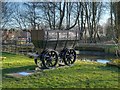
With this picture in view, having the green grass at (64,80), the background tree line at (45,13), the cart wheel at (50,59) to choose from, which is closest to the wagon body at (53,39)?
the cart wheel at (50,59)

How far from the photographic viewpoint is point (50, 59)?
352 inches

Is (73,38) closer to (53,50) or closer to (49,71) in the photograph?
(53,50)

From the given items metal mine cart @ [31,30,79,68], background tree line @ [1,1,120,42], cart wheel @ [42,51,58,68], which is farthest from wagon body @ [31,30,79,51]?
background tree line @ [1,1,120,42]

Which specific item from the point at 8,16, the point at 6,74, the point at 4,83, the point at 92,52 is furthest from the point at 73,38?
the point at 8,16

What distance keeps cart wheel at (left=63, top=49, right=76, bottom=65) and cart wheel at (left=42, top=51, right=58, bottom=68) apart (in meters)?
0.62

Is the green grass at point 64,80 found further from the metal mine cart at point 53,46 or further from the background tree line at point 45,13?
the background tree line at point 45,13

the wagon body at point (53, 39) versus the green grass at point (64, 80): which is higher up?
the wagon body at point (53, 39)

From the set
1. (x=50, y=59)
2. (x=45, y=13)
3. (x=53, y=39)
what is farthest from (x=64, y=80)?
(x=45, y=13)

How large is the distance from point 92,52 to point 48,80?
1569 cm

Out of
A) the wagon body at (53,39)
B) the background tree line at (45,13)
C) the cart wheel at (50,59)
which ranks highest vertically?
the background tree line at (45,13)

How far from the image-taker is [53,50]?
355 inches

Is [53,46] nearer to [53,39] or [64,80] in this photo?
[53,39]

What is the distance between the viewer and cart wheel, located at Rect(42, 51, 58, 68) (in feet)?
28.7

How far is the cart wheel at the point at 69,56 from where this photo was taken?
970cm
